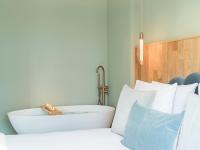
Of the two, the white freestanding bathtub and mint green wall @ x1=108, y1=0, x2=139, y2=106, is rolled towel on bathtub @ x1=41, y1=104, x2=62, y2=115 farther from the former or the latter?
mint green wall @ x1=108, y1=0, x2=139, y2=106

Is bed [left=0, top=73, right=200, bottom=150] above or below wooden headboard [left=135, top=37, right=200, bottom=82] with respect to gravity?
below

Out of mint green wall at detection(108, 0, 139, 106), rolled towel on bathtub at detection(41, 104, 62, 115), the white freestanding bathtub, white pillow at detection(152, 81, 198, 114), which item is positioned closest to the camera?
white pillow at detection(152, 81, 198, 114)

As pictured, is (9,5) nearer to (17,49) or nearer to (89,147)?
(17,49)

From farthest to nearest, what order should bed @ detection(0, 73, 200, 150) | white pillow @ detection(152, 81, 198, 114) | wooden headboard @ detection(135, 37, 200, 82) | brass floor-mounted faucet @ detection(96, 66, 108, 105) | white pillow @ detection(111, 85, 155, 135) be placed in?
brass floor-mounted faucet @ detection(96, 66, 108, 105)
wooden headboard @ detection(135, 37, 200, 82)
white pillow @ detection(111, 85, 155, 135)
bed @ detection(0, 73, 200, 150)
white pillow @ detection(152, 81, 198, 114)

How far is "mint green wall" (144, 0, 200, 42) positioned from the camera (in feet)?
8.55

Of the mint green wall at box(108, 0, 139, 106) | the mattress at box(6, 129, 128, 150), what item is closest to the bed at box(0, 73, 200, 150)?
the mattress at box(6, 129, 128, 150)

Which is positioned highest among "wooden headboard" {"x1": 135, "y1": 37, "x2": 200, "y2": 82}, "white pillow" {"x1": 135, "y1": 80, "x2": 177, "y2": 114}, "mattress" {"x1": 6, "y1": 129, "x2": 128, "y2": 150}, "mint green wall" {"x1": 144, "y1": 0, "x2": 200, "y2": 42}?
"mint green wall" {"x1": 144, "y1": 0, "x2": 200, "y2": 42}

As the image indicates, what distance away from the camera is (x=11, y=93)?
4.41 meters

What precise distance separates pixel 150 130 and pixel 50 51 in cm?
303

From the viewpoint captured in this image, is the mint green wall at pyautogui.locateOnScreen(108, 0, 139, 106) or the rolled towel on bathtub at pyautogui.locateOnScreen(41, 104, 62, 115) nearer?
the mint green wall at pyautogui.locateOnScreen(108, 0, 139, 106)

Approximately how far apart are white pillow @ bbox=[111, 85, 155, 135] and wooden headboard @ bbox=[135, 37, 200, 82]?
49 centimetres

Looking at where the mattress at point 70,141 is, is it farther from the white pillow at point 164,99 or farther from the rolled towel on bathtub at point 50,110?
the rolled towel on bathtub at point 50,110

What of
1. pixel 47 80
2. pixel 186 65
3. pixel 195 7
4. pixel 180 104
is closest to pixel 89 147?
pixel 180 104

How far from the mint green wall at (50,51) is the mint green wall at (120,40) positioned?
0.87 ft
